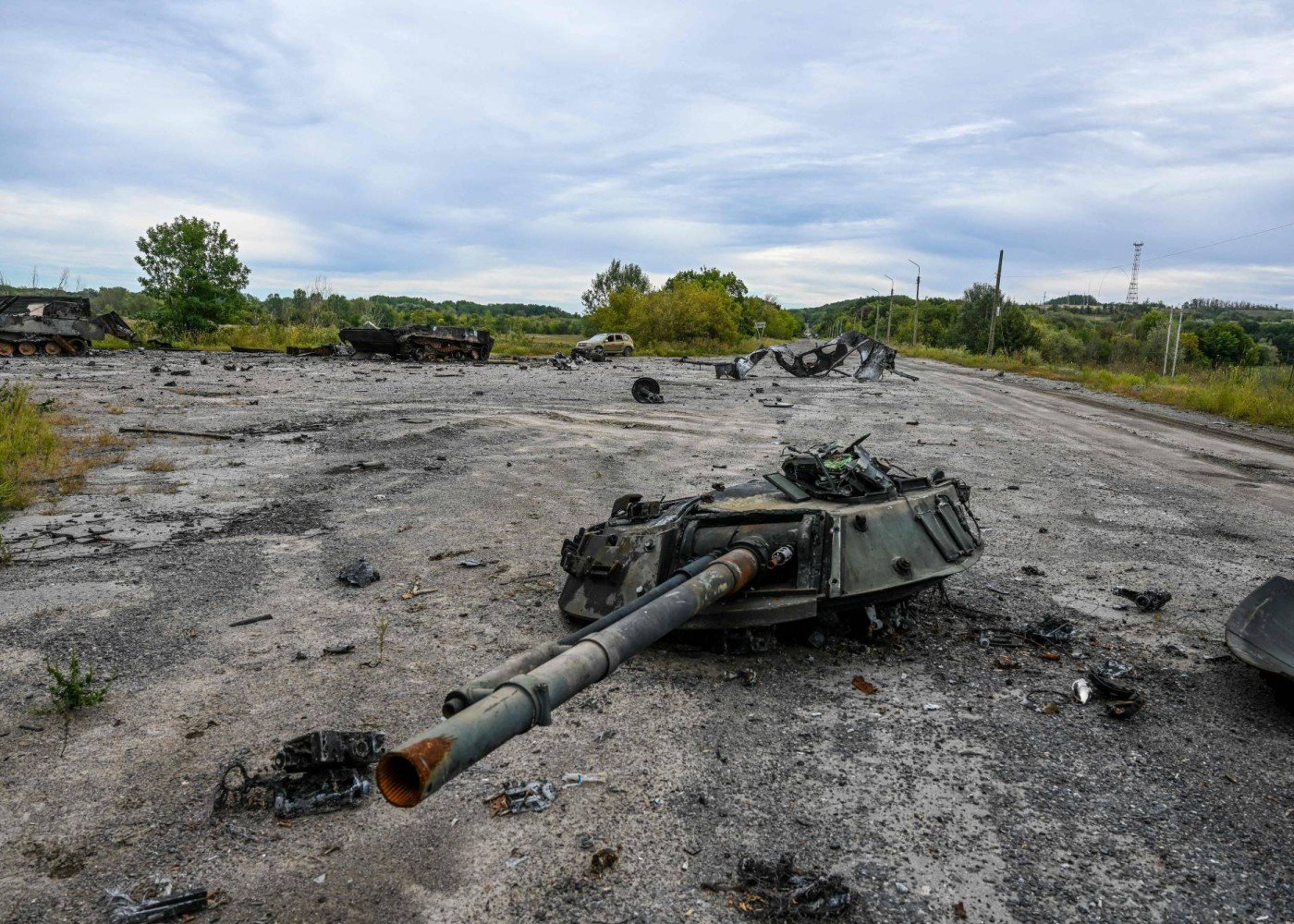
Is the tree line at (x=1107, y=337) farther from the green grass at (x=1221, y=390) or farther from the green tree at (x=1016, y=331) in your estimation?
the green grass at (x=1221, y=390)

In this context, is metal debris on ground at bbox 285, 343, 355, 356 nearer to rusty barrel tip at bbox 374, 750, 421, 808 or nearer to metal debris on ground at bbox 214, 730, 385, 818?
metal debris on ground at bbox 214, 730, 385, 818

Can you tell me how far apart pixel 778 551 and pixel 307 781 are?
288 cm

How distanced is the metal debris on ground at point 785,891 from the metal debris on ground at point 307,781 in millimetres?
1790

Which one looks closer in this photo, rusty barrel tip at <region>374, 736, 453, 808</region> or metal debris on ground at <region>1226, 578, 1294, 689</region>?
rusty barrel tip at <region>374, 736, 453, 808</region>

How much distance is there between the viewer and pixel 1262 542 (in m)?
8.64

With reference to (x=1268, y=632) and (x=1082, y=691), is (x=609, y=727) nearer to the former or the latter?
(x=1082, y=691)

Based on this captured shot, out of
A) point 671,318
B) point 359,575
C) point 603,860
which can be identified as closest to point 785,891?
point 603,860

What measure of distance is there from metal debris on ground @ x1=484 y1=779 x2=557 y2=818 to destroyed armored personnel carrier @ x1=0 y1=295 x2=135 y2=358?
32.3m

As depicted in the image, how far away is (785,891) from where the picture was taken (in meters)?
3.28

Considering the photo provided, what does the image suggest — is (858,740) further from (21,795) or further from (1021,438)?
(1021,438)

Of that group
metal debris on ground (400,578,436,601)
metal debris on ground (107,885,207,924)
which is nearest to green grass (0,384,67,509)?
metal debris on ground (400,578,436,601)

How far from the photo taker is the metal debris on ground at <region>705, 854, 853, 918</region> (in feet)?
10.4

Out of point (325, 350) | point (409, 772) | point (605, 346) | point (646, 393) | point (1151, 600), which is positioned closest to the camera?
point (409, 772)

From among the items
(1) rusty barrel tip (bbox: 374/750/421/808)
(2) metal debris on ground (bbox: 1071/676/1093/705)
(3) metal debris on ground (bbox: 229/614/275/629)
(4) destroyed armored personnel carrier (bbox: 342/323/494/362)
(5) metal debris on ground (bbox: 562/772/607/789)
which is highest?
(4) destroyed armored personnel carrier (bbox: 342/323/494/362)
